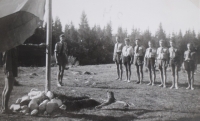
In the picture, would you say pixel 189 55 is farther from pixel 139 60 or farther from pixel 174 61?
pixel 139 60

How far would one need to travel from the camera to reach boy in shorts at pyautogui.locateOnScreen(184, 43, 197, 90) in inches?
73.7

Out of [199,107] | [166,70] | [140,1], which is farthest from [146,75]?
[140,1]

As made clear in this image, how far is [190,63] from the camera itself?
190cm

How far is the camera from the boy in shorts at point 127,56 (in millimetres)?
2029

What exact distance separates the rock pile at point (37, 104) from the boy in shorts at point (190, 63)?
1266 mm

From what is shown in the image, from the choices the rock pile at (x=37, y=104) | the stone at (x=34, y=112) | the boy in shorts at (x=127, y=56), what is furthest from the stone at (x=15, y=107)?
the boy in shorts at (x=127, y=56)

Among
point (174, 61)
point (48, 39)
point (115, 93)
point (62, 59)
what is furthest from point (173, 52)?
point (48, 39)

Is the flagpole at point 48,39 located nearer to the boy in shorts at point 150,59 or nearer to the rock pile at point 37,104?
the rock pile at point 37,104

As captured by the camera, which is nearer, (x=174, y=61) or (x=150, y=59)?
(x=174, y=61)

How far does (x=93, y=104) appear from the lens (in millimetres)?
1850

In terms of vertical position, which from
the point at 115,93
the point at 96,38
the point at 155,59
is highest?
the point at 96,38

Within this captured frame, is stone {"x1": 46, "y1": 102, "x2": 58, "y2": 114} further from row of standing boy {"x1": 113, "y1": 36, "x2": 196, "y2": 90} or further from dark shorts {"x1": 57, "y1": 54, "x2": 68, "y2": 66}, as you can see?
row of standing boy {"x1": 113, "y1": 36, "x2": 196, "y2": 90}

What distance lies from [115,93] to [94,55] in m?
0.44

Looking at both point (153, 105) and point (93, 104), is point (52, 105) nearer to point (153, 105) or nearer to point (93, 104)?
point (93, 104)
